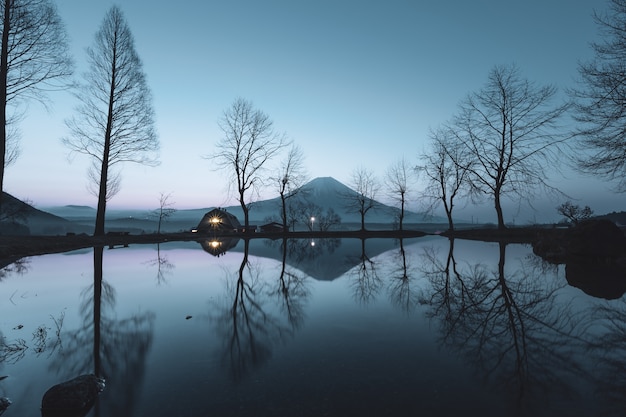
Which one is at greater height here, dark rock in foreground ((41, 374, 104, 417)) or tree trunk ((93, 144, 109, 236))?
tree trunk ((93, 144, 109, 236))

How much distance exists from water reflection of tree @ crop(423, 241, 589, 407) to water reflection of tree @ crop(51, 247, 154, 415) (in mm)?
4106

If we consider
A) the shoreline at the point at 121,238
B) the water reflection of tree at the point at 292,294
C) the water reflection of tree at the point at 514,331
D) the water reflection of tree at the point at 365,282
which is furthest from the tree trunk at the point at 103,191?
the water reflection of tree at the point at 514,331

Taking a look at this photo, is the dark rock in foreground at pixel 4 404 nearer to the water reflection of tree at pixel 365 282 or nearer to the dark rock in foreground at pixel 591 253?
the water reflection of tree at pixel 365 282

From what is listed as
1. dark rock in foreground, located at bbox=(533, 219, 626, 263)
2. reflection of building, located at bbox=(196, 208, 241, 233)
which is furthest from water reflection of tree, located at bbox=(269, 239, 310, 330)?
reflection of building, located at bbox=(196, 208, 241, 233)

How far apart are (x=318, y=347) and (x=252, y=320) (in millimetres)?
1824

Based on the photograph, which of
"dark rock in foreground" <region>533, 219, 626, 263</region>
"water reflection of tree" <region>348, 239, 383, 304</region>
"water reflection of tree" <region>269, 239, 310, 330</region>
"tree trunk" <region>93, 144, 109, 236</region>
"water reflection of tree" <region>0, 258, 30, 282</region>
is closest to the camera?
"water reflection of tree" <region>269, 239, 310, 330</region>

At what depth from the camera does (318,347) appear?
15.4ft

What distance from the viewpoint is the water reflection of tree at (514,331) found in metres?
3.63

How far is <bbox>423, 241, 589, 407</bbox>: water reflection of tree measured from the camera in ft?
11.9

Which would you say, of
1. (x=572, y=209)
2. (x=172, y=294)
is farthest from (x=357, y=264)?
(x=572, y=209)

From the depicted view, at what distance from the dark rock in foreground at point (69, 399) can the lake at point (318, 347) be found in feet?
0.35

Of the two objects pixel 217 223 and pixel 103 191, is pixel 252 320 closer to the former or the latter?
pixel 103 191

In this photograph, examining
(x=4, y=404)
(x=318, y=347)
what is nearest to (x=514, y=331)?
(x=318, y=347)

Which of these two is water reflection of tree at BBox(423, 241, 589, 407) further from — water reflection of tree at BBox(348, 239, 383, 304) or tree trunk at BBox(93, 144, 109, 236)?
tree trunk at BBox(93, 144, 109, 236)
